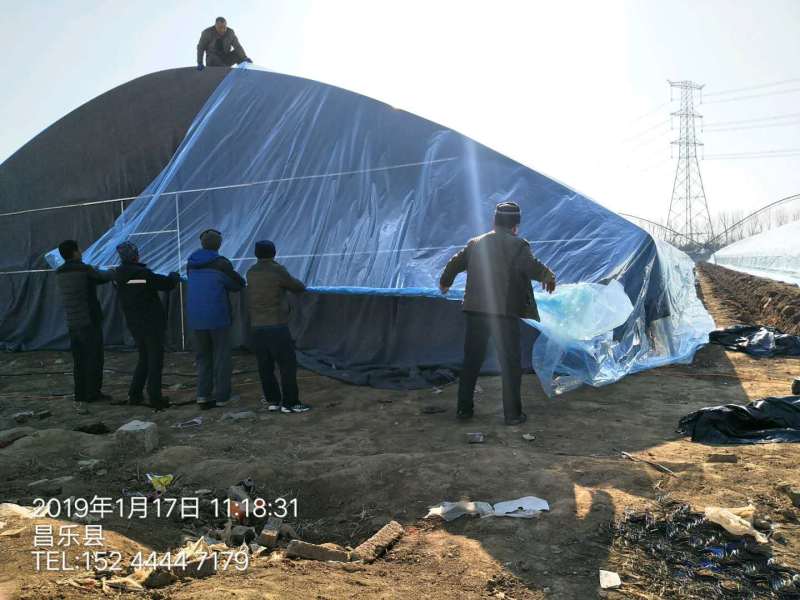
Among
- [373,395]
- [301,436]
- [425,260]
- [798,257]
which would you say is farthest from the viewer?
[798,257]

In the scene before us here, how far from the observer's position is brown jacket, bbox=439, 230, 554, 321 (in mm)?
4969

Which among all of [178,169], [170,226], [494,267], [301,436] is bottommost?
[301,436]

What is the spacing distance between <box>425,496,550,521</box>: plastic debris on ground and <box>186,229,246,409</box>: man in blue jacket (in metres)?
3.69

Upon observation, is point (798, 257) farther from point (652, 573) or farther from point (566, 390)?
point (652, 573)

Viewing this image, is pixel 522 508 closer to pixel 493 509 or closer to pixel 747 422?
pixel 493 509

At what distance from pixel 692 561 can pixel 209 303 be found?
490cm

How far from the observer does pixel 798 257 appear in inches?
874

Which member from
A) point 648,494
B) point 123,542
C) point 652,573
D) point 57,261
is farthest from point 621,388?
point 57,261

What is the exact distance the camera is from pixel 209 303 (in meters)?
6.07

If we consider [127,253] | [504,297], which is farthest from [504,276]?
[127,253]

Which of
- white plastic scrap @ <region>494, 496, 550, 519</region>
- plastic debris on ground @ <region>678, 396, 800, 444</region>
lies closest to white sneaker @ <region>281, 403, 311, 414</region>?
white plastic scrap @ <region>494, 496, 550, 519</region>

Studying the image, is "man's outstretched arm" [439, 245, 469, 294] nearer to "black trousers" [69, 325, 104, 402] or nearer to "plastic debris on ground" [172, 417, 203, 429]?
"plastic debris on ground" [172, 417, 203, 429]

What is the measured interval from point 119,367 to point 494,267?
20.7ft

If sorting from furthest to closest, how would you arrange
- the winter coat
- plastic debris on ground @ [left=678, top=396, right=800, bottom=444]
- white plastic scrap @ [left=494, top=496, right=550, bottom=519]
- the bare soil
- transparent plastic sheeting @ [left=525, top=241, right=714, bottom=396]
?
the bare soil, the winter coat, transparent plastic sheeting @ [left=525, top=241, right=714, bottom=396], plastic debris on ground @ [left=678, top=396, right=800, bottom=444], white plastic scrap @ [left=494, top=496, right=550, bottom=519]
